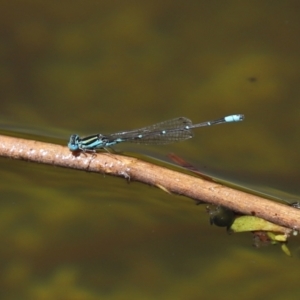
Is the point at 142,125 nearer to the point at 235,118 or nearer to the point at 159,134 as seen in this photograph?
the point at 159,134

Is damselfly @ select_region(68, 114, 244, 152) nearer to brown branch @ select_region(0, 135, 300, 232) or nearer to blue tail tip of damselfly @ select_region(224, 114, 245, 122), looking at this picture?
blue tail tip of damselfly @ select_region(224, 114, 245, 122)

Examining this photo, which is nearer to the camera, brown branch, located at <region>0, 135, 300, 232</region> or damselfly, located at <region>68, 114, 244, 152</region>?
brown branch, located at <region>0, 135, 300, 232</region>

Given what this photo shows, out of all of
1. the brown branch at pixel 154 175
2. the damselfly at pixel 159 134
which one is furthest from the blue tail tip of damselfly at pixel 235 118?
the brown branch at pixel 154 175

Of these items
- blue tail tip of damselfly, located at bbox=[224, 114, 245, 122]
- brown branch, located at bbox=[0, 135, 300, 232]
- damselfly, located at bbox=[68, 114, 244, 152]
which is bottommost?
brown branch, located at bbox=[0, 135, 300, 232]

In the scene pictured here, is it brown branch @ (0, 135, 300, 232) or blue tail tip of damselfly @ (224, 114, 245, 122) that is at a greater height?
blue tail tip of damselfly @ (224, 114, 245, 122)

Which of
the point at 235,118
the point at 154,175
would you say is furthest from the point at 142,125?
the point at 154,175

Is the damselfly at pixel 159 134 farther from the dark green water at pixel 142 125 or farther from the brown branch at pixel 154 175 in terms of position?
the brown branch at pixel 154 175

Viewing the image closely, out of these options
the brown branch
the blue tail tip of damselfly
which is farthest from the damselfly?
the brown branch

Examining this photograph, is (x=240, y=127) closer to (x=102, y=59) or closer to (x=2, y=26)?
(x=102, y=59)

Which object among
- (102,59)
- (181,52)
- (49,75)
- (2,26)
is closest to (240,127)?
(181,52)
